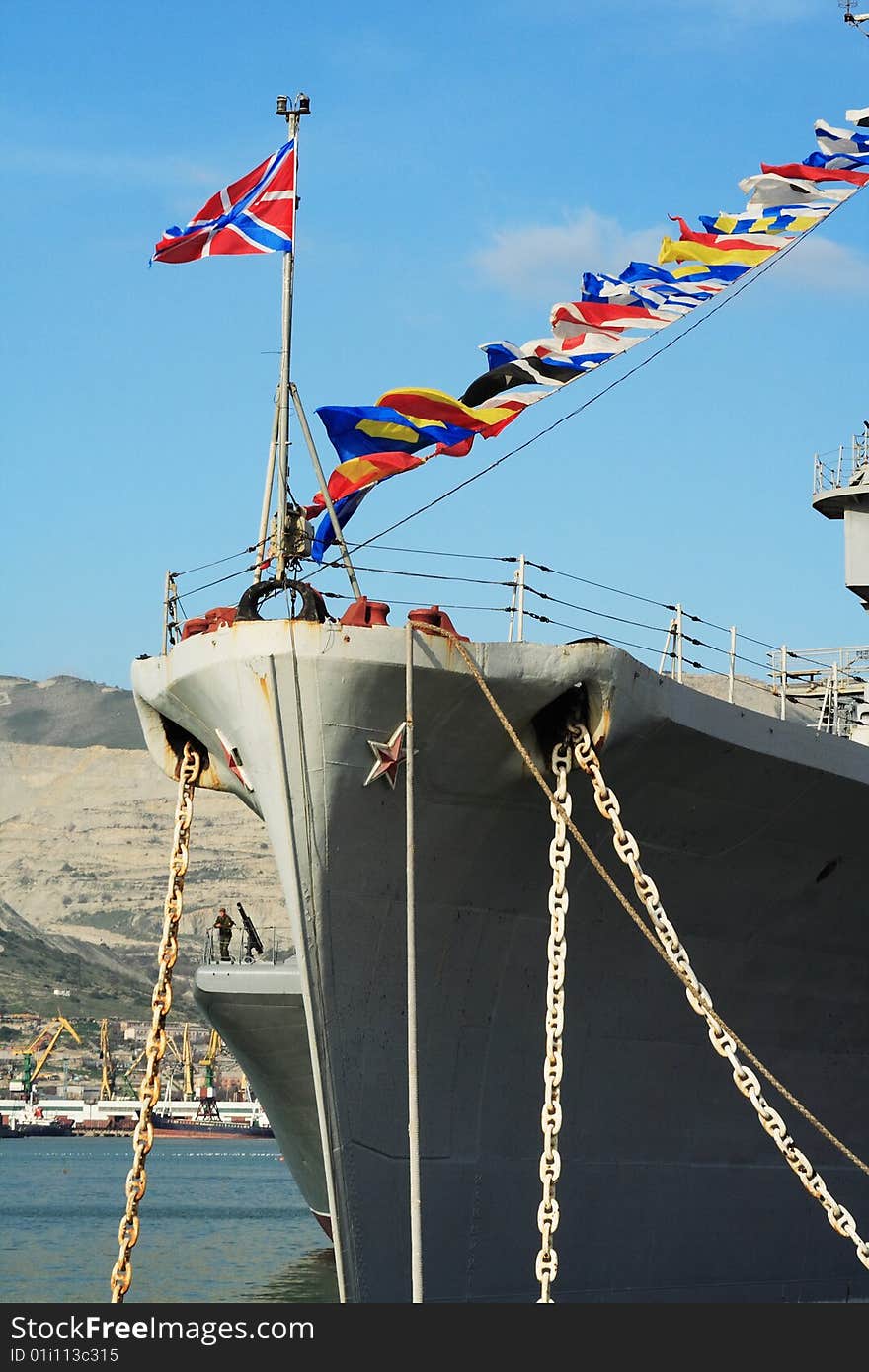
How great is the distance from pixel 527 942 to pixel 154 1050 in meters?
2.91

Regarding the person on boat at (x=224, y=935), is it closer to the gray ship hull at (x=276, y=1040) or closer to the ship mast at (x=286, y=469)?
the gray ship hull at (x=276, y=1040)

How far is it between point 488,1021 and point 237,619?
3428mm

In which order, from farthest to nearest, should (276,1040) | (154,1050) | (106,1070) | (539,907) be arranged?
(106,1070)
(276,1040)
(539,907)
(154,1050)

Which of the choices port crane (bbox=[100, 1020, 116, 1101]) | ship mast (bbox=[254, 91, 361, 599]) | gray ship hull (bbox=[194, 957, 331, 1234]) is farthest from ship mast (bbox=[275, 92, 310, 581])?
port crane (bbox=[100, 1020, 116, 1101])

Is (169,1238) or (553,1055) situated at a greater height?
(553,1055)

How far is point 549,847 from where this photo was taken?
13.9m

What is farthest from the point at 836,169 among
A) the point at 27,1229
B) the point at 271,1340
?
the point at 27,1229

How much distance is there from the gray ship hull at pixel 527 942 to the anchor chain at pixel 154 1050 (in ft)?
2.00

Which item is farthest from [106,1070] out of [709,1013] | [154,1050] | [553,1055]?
[709,1013]

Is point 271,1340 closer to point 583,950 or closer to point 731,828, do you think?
point 583,950

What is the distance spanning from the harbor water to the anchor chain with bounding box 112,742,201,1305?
31.8 inches

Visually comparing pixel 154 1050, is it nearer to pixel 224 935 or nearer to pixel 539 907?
pixel 539 907

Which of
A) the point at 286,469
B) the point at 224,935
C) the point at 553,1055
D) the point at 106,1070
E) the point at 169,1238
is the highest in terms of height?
the point at 286,469

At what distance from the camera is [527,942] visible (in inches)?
555
